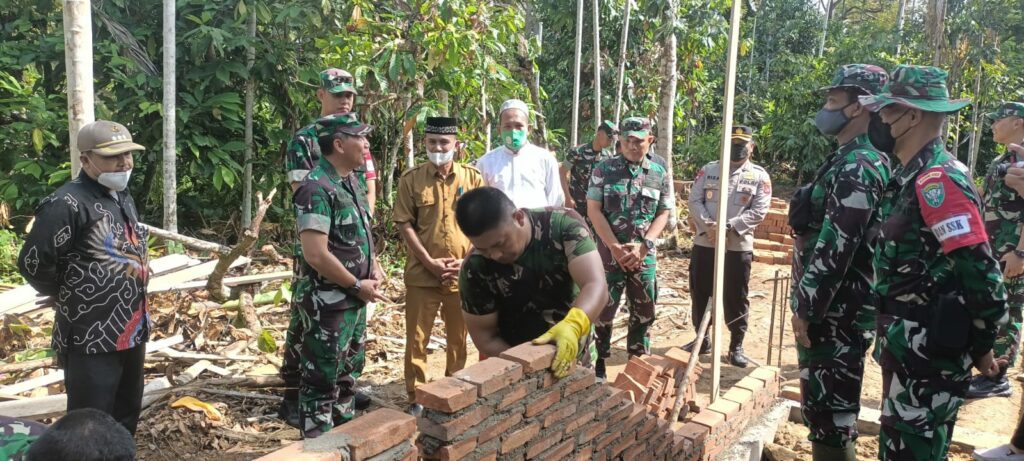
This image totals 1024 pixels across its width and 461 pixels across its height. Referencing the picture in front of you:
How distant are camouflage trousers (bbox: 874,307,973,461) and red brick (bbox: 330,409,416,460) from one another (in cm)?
196

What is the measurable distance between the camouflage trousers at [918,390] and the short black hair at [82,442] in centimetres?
272

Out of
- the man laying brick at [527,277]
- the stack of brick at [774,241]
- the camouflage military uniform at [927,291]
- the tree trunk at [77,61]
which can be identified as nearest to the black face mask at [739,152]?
the camouflage military uniform at [927,291]

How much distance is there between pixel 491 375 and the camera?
2.35m

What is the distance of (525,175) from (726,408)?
6.58ft

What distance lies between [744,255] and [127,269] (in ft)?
14.1

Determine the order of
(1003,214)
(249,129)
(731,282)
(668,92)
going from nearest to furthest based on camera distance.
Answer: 1. (1003,214)
2. (731,282)
3. (249,129)
4. (668,92)

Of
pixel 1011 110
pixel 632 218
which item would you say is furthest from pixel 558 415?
pixel 1011 110

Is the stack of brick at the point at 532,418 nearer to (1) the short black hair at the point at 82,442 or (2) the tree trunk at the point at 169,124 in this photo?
(1) the short black hair at the point at 82,442

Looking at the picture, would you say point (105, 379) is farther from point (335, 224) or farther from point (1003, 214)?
point (1003, 214)

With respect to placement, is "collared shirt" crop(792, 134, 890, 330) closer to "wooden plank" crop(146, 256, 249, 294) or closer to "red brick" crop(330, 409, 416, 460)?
"red brick" crop(330, 409, 416, 460)

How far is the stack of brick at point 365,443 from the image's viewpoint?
195cm

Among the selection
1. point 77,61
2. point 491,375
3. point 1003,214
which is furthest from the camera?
point 1003,214

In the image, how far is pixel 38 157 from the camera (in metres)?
7.66

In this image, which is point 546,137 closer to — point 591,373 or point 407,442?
point 591,373
